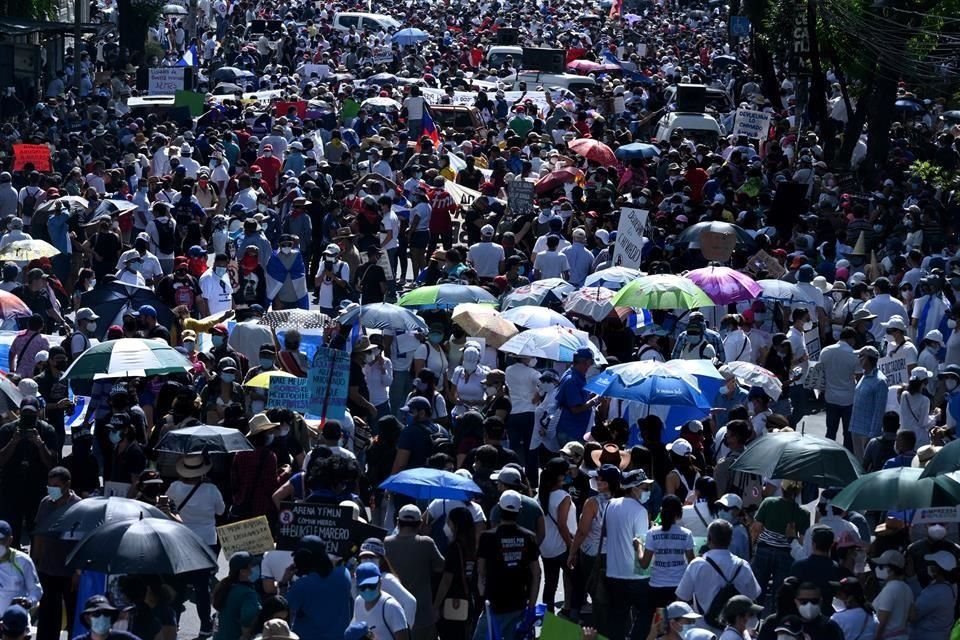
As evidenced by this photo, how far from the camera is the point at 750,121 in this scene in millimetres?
32719

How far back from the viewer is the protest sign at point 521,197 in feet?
87.1

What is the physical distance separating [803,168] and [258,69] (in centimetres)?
2372

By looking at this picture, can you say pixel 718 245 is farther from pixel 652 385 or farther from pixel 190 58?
pixel 190 58

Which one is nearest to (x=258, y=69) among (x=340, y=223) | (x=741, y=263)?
(x=340, y=223)

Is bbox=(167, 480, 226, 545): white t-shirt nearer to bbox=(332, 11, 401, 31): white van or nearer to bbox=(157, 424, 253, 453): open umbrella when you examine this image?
bbox=(157, 424, 253, 453): open umbrella

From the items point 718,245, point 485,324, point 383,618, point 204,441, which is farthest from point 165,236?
point 383,618

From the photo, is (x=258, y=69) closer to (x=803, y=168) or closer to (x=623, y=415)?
(x=803, y=168)

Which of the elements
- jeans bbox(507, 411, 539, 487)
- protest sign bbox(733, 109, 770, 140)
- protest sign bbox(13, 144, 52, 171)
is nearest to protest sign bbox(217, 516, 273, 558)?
jeans bbox(507, 411, 539, 487)

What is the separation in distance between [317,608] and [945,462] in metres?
3.99

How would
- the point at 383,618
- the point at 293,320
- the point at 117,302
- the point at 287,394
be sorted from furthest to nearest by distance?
the point at 117,302 → the point at 293,320 → the point at 287,394 → the point at 383,618

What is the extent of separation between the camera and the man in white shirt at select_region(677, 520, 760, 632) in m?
11.7

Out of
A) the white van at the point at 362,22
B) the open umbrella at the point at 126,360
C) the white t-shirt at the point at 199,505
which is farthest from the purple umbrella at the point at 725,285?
the white van at the point at 362,22

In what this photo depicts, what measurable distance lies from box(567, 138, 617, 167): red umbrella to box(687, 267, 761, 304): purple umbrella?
10.8m

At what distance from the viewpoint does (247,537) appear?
12516mm
